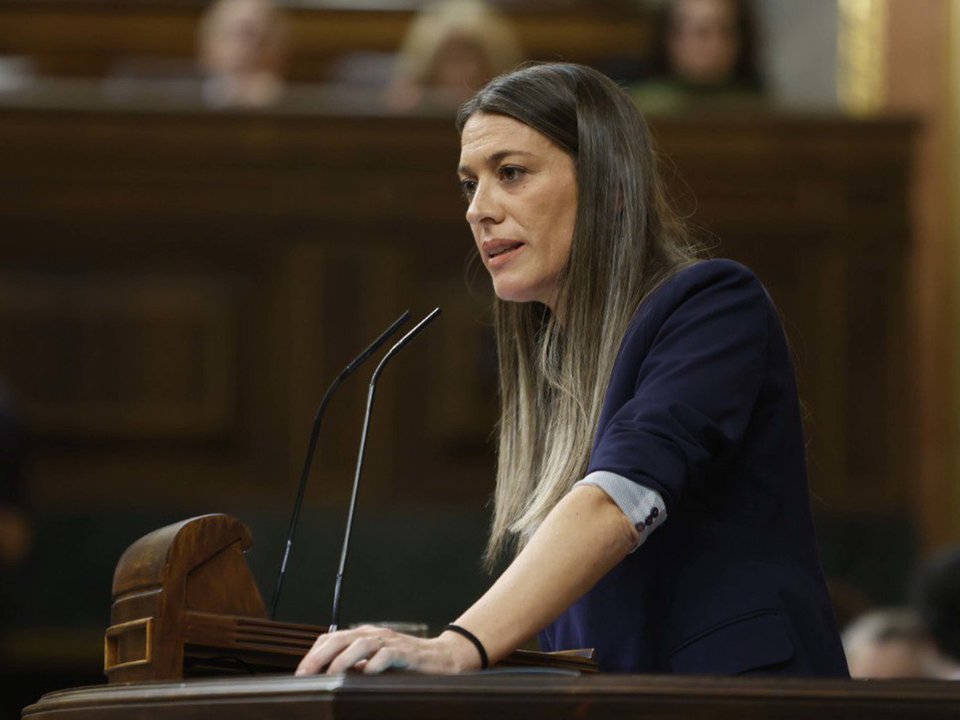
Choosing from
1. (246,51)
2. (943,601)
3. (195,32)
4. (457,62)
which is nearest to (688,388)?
(943,601)

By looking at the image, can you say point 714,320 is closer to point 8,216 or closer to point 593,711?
point 593,711

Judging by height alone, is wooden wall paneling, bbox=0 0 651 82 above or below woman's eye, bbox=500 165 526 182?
above

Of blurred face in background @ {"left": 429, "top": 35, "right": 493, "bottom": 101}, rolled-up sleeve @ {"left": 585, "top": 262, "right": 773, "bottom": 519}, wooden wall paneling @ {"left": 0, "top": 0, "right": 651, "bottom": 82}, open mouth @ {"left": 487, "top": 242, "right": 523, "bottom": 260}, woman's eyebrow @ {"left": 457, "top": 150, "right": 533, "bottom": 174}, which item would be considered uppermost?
wooden wall paneling @ {"left": 0, "top": 0, "right": 651, "bottom": 82}

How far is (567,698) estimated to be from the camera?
60.9 inches

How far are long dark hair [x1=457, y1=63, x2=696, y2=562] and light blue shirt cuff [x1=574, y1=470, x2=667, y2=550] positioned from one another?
275 millimetres

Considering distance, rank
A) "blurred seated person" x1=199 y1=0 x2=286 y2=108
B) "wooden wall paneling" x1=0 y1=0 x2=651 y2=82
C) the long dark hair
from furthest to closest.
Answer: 1. "wooden wall paneling" x1=0 y1=0 x2=651 y2=82
2. "blurred seated person" x1=199 y1=0 x2=286 y2=108
3. the long dark hair

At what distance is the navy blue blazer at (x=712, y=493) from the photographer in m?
1.95

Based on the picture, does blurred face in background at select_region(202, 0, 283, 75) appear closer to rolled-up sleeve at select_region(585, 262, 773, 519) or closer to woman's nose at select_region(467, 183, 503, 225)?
woman's nose at select_region(467, 183, 503, 225)

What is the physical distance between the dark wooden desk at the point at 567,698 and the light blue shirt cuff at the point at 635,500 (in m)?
0.32

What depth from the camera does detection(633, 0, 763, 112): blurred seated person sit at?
6496 millimetres

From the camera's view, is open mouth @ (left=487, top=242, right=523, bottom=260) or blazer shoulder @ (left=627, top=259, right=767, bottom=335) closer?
blazer shoulder @ (left=627, top=259, right=767, bottom=335)

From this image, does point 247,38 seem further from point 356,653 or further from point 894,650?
point 356,653

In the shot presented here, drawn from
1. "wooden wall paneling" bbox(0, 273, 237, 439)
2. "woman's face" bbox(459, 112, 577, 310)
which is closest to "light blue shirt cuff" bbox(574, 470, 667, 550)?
"woman's face" bbox(459, 112, 577, 310)

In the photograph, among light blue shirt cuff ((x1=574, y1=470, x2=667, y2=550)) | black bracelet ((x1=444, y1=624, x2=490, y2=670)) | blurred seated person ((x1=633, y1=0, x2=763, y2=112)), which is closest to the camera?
black bracelet ((x1=444, y1=624, x2=490, y2=670))
